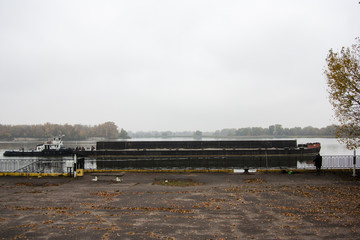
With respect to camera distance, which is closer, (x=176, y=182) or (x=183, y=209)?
(x=183, y=209)

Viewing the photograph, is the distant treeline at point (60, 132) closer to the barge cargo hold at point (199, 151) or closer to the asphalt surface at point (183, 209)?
the barge cargo hold at point (199, 151)

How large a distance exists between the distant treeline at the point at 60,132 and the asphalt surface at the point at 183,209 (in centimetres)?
16377

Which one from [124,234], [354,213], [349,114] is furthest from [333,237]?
[349,114]

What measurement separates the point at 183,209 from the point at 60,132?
170945 millimetres

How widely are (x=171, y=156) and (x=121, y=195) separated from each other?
44.5 metres

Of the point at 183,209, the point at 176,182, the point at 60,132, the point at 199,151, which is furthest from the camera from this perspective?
the point at 60,132

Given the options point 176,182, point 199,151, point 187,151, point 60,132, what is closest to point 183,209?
point 176,182

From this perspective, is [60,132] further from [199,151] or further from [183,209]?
[183,209]

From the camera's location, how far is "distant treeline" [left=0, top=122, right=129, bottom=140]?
6698 inches

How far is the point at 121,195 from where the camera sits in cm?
1340

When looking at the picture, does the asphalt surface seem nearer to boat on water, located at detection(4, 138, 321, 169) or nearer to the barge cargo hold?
boat on water, located at detection(4, 138, 321, 169)

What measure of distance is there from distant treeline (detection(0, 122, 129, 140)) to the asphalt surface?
16377cm

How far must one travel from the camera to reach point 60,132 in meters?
164

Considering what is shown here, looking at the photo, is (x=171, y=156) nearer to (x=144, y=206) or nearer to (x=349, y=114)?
(x=349, y=114)
